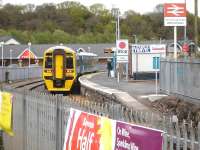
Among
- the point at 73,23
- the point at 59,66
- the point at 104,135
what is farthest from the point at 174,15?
the point at 73,23

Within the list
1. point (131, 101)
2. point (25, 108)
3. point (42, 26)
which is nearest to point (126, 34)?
point (42, 26)

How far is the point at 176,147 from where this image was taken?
5.16 meters

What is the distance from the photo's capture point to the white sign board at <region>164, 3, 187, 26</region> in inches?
985

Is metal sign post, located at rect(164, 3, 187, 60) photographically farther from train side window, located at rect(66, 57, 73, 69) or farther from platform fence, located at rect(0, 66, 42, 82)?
platform fence, located at rect(0, 66, 42, 82)

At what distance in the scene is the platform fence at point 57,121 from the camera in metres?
Answer: 5.05

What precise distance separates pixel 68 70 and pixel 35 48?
85666 mm

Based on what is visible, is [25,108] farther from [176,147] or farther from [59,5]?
[59,5]

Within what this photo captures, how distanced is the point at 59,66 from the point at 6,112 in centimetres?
2480

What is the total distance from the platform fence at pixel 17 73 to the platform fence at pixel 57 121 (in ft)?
141

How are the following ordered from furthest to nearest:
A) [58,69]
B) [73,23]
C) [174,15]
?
[73,23] < [58,69] < [174,15]

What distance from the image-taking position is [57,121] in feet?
27.8

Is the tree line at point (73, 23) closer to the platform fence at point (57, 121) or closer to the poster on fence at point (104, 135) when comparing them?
the platform fence at point (57, 121)

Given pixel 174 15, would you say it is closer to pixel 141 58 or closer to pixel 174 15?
pixel 174 15

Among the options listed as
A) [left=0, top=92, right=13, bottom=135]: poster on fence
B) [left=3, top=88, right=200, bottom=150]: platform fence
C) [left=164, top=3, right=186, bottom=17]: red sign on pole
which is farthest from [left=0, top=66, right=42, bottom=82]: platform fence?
[left=3, top=88, right=200, bottom=150]: platform fence
